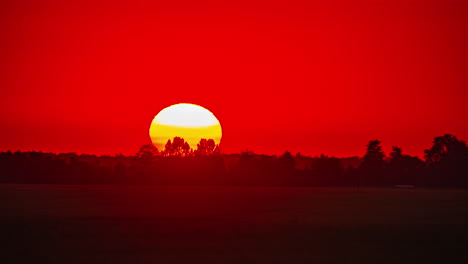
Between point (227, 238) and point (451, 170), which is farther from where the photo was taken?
point (451, 170)

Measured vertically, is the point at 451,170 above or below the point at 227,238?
above

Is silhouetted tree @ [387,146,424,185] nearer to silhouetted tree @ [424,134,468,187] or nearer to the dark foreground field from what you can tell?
silhouetted tree @ [424,134,468,187]

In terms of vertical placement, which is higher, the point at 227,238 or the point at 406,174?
the point at 406,174

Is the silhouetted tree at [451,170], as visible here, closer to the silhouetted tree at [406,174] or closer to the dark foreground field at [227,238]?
the silhouetted tree at [406,174]

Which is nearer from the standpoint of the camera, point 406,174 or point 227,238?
point 227,238

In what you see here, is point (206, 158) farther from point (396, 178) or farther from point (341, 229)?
point (341, 229)

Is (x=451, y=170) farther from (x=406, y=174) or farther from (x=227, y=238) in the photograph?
(x=227, y=238)

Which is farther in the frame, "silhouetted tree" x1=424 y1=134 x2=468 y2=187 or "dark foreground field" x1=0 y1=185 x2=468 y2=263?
"silhouetted tree" x1=424 y1=134 x2=468 y2=187

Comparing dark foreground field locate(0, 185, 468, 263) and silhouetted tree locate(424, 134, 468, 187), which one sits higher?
silhouetted tree locate(424, 134, 468, 187)

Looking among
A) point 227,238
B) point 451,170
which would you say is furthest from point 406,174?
point 227,238

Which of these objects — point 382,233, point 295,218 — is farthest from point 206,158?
point 382,233

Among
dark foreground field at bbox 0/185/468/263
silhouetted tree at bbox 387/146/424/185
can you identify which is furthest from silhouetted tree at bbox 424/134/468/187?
dark foreground field at bbox 0/185/468/263

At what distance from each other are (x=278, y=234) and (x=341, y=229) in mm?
6190

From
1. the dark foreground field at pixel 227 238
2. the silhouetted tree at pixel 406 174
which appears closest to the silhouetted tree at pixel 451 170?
the silhouetted tree at pixel 406 174
